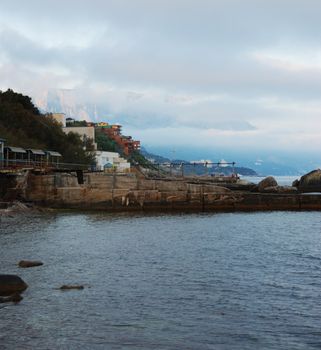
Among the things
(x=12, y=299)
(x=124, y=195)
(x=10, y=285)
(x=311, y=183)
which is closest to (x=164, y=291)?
(x=12, y=299)

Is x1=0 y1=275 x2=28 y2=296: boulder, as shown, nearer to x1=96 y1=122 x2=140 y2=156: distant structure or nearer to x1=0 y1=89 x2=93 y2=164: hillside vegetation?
x1=0 y1=89 x2=93 y2=164: hillside vegetation

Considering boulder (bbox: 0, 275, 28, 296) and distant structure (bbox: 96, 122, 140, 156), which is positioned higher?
distant structure (bbox: 96, 122, 140, 156)

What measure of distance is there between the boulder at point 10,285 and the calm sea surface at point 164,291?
428 millimetres

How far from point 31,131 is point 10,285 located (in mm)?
73328

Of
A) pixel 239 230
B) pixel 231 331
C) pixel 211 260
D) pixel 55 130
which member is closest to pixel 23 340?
pixel 231 331

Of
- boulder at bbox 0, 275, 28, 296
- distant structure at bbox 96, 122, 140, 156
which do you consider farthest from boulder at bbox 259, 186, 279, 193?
distant structure at bbox 96, 122, 140, 156

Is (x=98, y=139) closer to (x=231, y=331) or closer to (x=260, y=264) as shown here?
(x=260, y=264)

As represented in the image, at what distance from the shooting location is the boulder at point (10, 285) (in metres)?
16.9

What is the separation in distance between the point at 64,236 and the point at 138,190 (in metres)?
24.6

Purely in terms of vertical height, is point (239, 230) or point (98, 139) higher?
point (98, 139)

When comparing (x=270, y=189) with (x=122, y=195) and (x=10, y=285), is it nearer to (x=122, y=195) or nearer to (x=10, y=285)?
(x=122, y=195)

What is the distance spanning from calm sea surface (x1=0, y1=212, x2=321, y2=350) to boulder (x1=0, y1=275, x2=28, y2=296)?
0.43m

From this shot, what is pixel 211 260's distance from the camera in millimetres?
24578

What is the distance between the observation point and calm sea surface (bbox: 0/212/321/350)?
42.0 ft
